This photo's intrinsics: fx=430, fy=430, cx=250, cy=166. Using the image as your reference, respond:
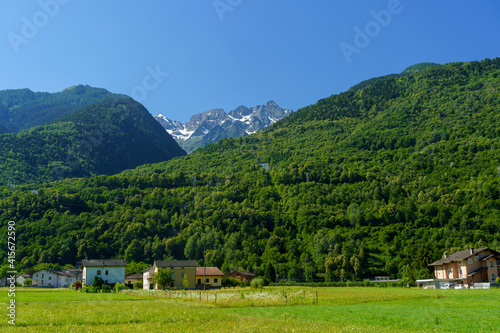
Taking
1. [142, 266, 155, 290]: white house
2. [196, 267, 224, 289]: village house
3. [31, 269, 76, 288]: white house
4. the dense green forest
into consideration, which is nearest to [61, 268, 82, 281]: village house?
[31, 269, 76, 288]: white house

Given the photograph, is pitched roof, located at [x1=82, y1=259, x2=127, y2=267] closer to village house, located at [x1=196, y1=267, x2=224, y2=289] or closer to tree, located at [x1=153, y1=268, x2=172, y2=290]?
village house, located at [x1=196, y1=267, x2=224, y2=289]

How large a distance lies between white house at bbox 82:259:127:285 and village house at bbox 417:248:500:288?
63.5m

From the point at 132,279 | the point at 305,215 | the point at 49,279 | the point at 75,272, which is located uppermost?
the point at 305,215

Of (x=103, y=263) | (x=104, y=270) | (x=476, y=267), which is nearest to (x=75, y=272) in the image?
(x=103, y=263)

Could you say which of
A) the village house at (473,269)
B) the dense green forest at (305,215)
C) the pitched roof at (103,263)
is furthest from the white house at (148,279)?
the village house at (473,269)

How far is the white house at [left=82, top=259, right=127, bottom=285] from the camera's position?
93787mm

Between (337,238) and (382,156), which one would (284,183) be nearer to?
(382,156)

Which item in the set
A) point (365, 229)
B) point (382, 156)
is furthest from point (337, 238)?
point (382, 156)

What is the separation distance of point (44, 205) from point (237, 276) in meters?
92.0

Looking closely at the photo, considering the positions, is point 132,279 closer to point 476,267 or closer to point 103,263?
point 103,263

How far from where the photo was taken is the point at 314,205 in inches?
6289

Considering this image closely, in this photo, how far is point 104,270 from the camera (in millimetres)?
95188

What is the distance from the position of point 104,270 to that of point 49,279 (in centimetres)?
3130

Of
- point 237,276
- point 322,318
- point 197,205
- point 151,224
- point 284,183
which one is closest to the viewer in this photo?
point 322,318
